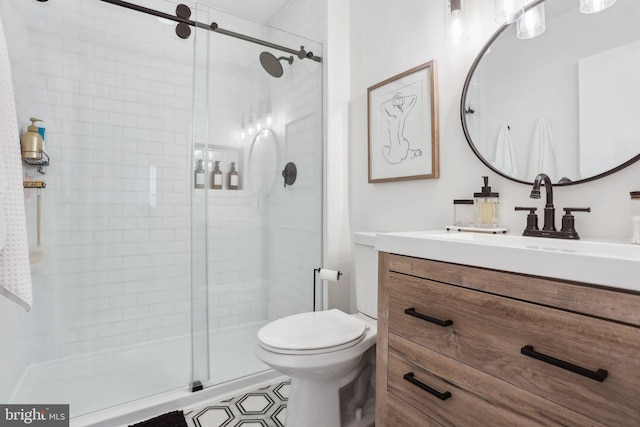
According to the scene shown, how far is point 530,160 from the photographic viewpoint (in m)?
1.24

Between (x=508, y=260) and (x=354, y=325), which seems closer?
(x=508, y=260)

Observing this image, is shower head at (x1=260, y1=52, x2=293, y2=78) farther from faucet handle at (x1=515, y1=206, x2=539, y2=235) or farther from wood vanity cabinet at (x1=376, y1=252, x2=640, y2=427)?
faucet handle at (x1=515, y1=206, x2=539, y2=235)

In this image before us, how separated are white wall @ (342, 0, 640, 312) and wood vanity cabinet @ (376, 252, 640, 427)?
0.55 metres

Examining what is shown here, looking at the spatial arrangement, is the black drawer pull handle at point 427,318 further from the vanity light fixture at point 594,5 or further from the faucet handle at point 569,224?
the vanity light fixture at point 594,5

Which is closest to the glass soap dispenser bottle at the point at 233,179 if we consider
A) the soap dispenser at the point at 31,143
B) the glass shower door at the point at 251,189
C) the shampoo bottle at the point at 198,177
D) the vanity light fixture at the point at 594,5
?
the glass shower door at the point at 251,189

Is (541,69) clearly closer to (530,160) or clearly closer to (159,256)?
(530,160)

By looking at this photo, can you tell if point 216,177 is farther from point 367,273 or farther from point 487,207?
point 487,207

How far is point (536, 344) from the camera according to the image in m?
0.75

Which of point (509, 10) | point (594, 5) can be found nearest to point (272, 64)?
point (509, 10)

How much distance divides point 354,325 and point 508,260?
0.81 meters

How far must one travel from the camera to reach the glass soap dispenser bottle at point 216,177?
1.89 m

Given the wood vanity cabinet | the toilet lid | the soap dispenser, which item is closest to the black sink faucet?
the wood vanity cabinet

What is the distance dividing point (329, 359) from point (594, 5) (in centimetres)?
151

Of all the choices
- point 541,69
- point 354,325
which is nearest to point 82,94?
point 354,325
